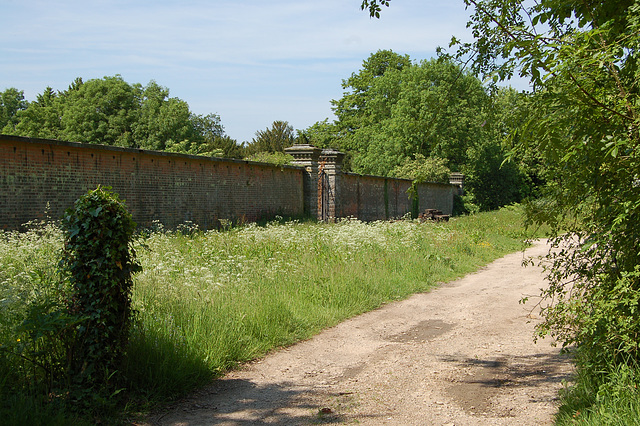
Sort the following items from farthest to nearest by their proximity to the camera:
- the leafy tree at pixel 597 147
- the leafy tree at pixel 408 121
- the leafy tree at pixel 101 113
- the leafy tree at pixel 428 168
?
the leafy tree at pixel 101 113, the leafy tree at pixel 408 121, the leafy tree at pixel 428 168, the leafy tree at pixel 597 147

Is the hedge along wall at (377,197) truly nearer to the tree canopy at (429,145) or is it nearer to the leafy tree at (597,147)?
the tree canopy at (429,145)

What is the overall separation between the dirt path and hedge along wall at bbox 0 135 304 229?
691cm

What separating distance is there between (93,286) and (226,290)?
2.95m

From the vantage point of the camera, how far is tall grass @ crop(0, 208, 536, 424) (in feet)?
16.0

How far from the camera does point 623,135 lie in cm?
340

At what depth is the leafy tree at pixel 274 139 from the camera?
238 ft

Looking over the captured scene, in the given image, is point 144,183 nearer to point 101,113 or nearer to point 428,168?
point 428,168

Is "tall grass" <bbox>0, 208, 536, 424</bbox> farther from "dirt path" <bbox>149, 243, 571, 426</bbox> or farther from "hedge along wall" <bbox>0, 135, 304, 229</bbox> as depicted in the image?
"hedge along wall" <bbox>0, 135, 304, 229</bbox>

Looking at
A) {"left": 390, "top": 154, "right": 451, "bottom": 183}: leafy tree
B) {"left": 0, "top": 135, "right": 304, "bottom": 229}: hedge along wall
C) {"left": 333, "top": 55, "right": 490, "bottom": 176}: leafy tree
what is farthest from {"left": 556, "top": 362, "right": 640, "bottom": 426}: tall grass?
{"left": 390, "top": 154, "right": 451, "bottom": 183}: leafy tree

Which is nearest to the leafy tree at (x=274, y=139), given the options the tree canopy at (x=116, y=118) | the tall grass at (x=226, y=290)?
the tree canopy at (x=116, y=118)

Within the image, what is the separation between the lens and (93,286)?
4.35 m

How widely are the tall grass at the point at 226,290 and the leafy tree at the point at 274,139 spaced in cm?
5874

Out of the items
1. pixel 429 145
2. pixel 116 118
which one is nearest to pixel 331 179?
pixel 429 145

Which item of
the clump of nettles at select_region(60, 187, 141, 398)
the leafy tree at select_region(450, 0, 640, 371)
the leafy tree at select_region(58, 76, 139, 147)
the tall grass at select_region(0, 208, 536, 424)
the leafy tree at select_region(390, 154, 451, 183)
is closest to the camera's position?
the leafy tree at select_region(450, 0, 640, 371)
